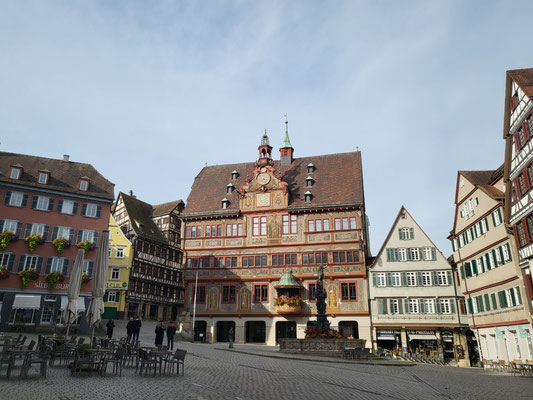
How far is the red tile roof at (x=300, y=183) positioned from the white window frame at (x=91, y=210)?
960 cm

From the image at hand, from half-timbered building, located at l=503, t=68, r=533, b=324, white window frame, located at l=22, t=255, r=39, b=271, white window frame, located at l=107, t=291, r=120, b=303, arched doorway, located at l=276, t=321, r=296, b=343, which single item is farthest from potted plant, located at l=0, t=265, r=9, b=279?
half-timbered building, located at l=503, t=68, r=533, b=324

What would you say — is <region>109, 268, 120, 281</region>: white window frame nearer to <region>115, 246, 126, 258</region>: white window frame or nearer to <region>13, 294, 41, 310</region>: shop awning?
<region>115, 246, 126, 258</region>: white window frame

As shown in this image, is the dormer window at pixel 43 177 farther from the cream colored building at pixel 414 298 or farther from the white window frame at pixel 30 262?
the cream colored building at pixel 414 298

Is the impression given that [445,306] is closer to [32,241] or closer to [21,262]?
[32,241]

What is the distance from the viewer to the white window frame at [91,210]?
121 feet

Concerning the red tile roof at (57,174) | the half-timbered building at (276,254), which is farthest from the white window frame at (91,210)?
the half-timbered building at (276,254)

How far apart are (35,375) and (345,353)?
54.9 feet

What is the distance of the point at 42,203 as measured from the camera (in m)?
35.3

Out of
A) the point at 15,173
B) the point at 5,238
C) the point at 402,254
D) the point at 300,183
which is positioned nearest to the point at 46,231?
the point at 5,238

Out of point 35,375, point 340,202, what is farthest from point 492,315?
point 35,375

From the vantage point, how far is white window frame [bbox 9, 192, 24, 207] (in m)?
34.2

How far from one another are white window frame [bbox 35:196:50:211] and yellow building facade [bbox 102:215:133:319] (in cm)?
1030

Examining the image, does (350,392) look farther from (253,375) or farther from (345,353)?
(345,353)

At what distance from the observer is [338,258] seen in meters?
38.8
